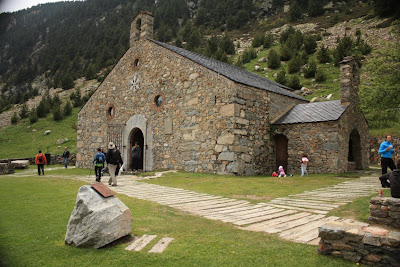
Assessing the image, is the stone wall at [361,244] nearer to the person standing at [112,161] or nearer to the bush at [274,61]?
the person standing at [112,161]

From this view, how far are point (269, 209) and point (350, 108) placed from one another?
33.1 ft

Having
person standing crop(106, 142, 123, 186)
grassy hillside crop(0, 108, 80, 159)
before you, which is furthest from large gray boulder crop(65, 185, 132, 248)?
grassy hillside crop(0, 108, 80, 159)

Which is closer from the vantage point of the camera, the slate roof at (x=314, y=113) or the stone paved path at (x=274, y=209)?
the stone paved path at (x=274, y=209)

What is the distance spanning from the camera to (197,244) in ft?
13.2

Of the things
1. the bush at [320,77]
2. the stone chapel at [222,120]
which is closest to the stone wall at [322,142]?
the stone chapel at [222,120]

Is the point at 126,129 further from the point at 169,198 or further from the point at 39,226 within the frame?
the point at 39,226

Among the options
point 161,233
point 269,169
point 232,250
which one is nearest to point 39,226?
point 161,233

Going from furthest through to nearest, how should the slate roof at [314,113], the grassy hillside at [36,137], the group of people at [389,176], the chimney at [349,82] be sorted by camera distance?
1. the grassy hillside at [36,137]
2. the chimney at [349,82]
3. the slate roof at [314,113]
4. the group of people at [389,176]

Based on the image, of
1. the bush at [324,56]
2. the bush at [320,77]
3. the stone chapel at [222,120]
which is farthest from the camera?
the bush at [324,56]

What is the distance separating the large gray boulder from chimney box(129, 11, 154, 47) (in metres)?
15.0

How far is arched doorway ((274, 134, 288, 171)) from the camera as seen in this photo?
1450cm

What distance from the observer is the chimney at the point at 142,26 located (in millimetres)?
17748

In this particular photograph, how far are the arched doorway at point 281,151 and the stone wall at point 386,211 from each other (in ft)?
33.7

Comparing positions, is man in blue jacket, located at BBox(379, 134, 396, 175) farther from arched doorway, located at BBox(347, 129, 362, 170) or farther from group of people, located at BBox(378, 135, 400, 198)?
arched doorway, located at BBox(347, 129, 362, 170)
